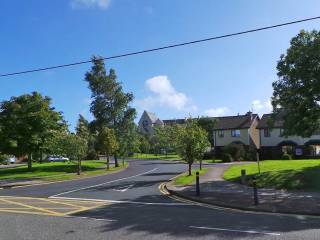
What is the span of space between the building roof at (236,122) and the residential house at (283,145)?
2.88m

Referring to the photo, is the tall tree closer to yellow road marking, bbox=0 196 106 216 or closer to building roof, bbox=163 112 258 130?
building roof, bbox=163 112 258 130

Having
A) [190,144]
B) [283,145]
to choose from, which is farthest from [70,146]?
[283,145]

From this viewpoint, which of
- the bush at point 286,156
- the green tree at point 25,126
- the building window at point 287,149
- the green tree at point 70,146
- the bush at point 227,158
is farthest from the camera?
the building window at point 287,149

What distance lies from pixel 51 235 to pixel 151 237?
2.74 meters

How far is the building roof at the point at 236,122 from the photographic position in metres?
74.5

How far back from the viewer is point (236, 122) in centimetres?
7650

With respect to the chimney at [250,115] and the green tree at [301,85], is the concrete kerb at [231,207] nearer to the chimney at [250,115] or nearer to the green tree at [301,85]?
the green tree at [301,85]

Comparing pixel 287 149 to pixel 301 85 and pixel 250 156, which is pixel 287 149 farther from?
pixel 301 85

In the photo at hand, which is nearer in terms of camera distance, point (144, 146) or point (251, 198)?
point (251, 198)

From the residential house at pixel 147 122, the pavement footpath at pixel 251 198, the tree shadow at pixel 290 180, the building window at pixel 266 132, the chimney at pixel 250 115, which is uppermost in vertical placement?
the residential house at pixel 147 122

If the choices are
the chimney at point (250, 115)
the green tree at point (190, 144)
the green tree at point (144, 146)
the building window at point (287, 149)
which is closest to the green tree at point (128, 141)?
the building window at point (287, 149)

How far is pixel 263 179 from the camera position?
2708 cm

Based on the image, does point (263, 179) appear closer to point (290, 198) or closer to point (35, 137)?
point (290, 198)

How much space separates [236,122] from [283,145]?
451 inches
